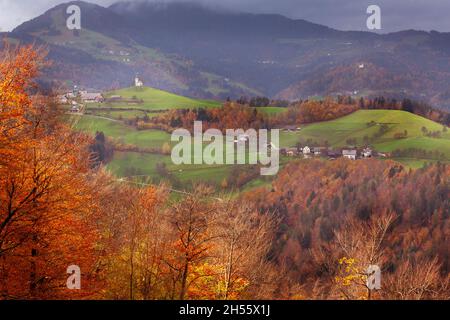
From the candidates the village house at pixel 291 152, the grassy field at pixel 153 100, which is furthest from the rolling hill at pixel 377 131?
the grassy field at pixel 153 100

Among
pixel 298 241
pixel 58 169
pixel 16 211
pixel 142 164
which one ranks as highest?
pixel 58 169

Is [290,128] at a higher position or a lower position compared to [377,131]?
higher

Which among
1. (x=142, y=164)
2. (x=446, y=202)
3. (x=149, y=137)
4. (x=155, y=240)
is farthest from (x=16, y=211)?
(x=149, y=137)

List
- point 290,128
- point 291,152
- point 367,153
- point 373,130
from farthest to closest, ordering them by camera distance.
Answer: point 290,128 → point 373,130 → point 291,152 → point 367,153

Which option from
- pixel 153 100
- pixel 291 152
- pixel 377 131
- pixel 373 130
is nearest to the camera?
pixel 291 152

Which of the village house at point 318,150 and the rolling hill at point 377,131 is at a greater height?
the rolling hill at point 377,131

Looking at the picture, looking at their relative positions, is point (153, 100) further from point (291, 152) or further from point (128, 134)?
point (291, 152)

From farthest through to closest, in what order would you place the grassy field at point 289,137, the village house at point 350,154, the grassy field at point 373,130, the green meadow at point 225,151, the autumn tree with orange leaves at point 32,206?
the grassy field at point 373,130 → the village house at point 350,154 → the green meadow at point 225,151 → the grassy field at point 289,137 → the autumn tree with orange leaves at point 32,206

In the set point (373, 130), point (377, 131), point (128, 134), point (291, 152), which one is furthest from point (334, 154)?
point (128, 134)

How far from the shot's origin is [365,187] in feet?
277

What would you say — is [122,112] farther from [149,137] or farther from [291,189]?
[291,189]

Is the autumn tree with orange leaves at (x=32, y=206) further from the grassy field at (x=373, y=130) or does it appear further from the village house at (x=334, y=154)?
the grassy field at (x=373, y=130)

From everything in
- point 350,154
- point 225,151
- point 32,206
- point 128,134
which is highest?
point 32,206
